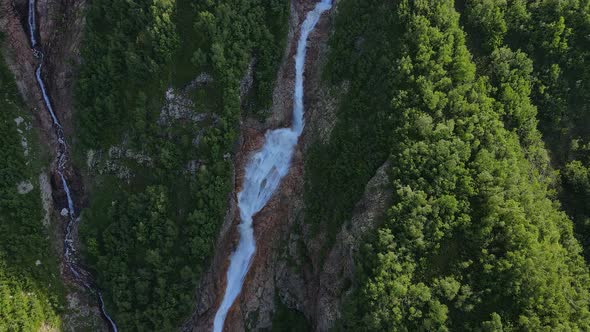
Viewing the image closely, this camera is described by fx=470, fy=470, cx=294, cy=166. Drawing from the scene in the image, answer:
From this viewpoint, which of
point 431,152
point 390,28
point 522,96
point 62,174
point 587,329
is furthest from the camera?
point 62,174

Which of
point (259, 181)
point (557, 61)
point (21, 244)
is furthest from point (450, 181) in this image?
point (21, 244)

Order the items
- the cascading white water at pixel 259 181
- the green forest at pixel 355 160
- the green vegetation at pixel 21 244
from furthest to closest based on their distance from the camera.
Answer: the cascading white water at pixel 259 181, the green vegetation at pixel 21 244, the green forest at pixel 355 160

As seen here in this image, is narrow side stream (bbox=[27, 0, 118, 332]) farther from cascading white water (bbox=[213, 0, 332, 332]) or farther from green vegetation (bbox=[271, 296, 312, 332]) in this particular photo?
green vegetation (bbox=[271, 296, 312, 332])

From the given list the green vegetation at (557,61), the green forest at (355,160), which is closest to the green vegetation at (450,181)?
the green forest at (355,160)

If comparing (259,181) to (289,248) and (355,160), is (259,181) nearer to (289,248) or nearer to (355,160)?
(289,248)

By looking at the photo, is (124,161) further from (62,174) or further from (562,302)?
(562,302)

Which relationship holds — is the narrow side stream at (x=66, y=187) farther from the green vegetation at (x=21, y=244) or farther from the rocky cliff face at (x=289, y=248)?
the rocky cliff face at (x=289, y=248)

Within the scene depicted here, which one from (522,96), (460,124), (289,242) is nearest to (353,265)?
(289,242)
